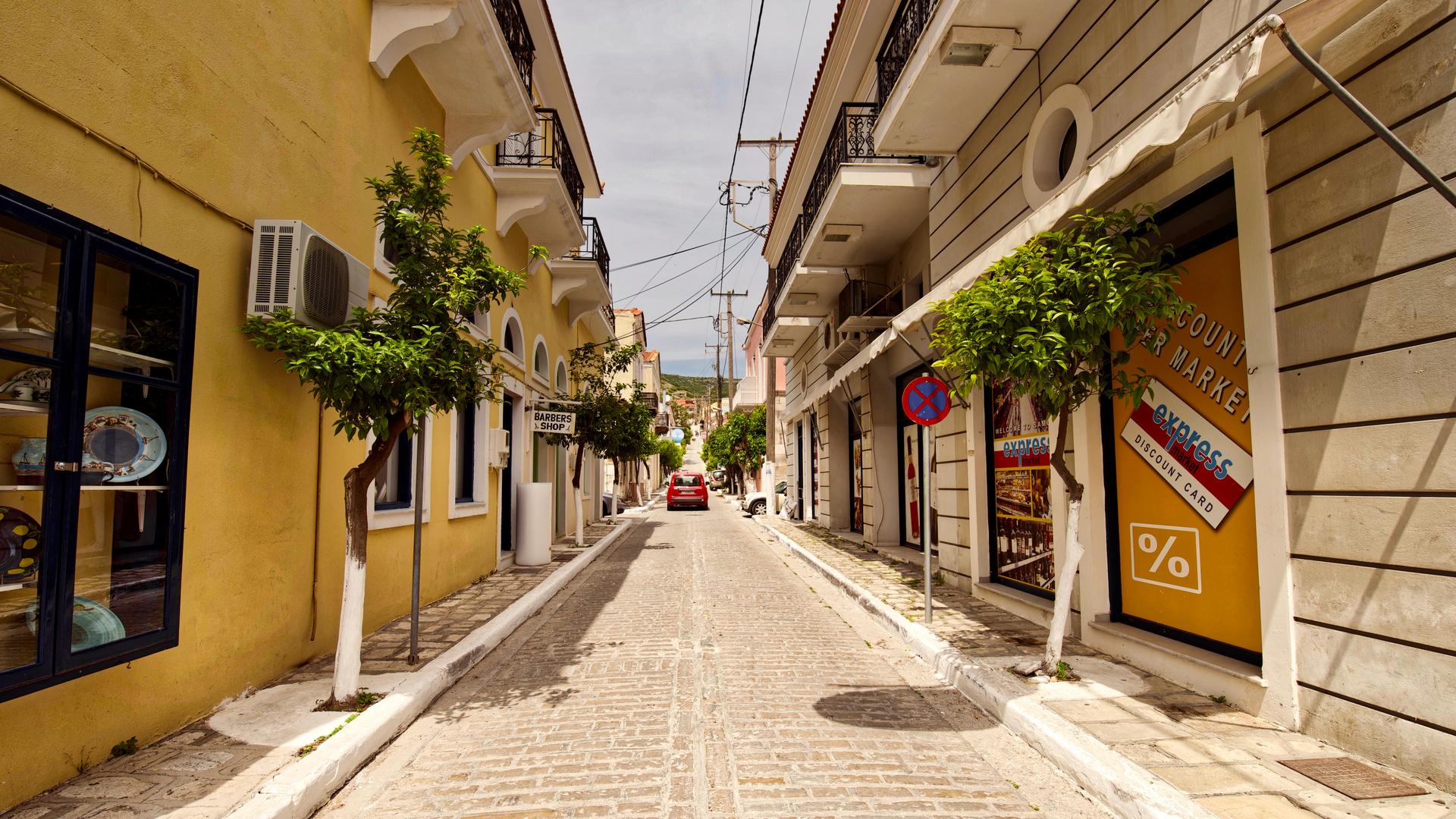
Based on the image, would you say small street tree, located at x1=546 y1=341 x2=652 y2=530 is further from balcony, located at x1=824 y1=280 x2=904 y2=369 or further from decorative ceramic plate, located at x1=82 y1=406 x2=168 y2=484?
decorative ceramic plate, located at x1=82 y1=406 x2=168 y2=484

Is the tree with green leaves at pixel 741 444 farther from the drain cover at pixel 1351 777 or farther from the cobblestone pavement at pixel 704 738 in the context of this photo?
the drain cover at pixel 1351 777

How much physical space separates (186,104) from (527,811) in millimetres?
4440

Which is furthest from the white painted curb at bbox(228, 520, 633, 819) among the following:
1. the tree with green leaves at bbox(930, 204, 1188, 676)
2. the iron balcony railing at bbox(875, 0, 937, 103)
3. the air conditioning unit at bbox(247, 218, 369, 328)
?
the iron balcony railing at bbox(875, 0, 937, 103)

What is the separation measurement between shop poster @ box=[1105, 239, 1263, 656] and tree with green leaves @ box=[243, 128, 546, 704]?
15.3ft

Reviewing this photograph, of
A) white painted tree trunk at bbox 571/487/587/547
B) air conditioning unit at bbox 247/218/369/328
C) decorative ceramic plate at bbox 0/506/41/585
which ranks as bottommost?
white painted tree trunk at bbox 571/487/587/547

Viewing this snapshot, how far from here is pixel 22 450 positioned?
3.36 meters

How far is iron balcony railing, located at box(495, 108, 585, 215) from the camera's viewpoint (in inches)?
465

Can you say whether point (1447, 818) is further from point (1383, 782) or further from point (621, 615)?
point (621, 615)

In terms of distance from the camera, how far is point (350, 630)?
15.7 feet

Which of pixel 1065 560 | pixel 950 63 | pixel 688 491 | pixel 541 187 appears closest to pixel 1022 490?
pixel 1065 560

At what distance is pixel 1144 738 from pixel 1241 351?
99.6 inches

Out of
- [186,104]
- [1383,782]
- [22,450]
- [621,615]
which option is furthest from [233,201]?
[1383,782]

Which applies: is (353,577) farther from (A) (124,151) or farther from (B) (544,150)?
(B) (544,150)

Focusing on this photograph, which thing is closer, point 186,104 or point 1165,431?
point 186,104
